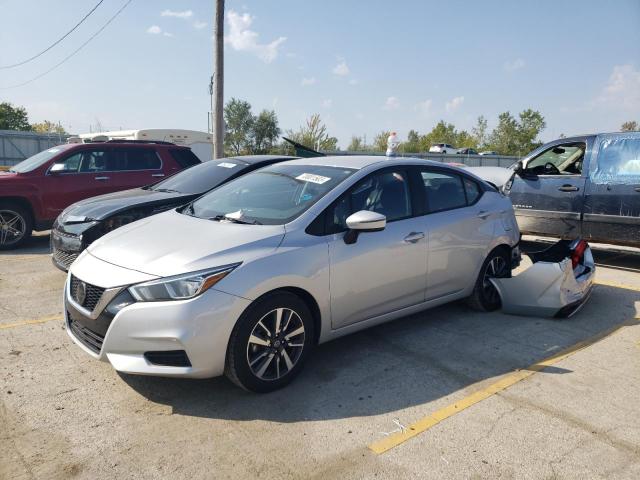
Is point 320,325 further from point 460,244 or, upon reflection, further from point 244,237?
point 460,244

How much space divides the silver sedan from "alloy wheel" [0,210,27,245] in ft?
17.4

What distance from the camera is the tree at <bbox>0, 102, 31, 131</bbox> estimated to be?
51219 mm

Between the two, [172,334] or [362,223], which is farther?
[362,223]

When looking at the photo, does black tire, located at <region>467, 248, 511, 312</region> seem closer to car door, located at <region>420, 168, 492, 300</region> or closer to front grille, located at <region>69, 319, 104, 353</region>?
car door, located at <region>420, 168, 492, 300</region>

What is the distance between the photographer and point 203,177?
6.93 m

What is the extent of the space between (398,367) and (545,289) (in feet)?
6.37

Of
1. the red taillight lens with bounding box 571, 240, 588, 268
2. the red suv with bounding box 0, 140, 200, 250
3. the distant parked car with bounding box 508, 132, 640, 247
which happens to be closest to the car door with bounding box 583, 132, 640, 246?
the distant parked car with bounding box 508, 132, 640, 247

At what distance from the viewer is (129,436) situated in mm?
2904

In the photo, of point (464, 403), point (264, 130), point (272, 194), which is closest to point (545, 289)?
point (464, 403)

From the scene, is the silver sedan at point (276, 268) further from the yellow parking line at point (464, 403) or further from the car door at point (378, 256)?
the yellow parking line at point (464, 403)

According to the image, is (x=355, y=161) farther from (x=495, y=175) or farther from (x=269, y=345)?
(x=495, y=175)

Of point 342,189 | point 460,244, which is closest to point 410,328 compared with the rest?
point 460,244

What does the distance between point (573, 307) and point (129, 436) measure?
4180 mm

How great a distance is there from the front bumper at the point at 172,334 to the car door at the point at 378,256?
88cm
